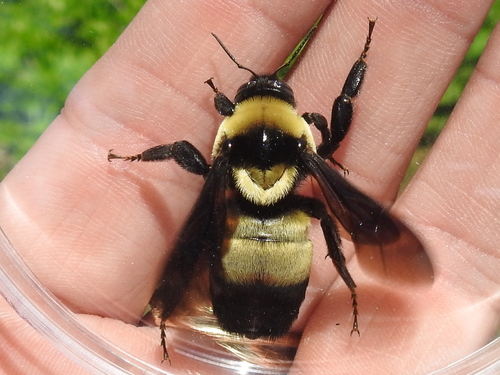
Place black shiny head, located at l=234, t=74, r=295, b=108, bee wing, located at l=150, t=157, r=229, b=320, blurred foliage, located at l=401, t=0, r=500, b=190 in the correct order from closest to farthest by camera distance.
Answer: bee wing, located at l=150, t=157, r=229, b=320
black shiny head, located at l=234, t=74, r=295, b=108
blurred foliage, located at l=401, t=0, r=500, b=190

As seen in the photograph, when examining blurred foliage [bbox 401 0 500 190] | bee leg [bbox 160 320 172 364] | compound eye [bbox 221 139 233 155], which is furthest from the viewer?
blurred foliage [bbox 401 0 500 190]

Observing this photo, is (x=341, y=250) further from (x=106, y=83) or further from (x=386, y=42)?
(x=106, y=83)

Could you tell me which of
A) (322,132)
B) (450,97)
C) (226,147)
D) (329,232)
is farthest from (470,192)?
(226,147)

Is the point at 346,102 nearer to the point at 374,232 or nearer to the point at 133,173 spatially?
the point at 374,232

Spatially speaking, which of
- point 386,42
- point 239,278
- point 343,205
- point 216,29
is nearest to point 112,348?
point 239,278

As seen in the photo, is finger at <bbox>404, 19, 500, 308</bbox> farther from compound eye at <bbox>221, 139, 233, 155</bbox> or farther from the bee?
compound eye at <bbox>221, 139, 233, 155</bbox>

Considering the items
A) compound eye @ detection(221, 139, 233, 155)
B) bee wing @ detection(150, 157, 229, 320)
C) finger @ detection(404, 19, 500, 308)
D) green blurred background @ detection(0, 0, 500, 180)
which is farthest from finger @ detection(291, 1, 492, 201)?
bee wing @ detection(150, 157, 229, 320)
